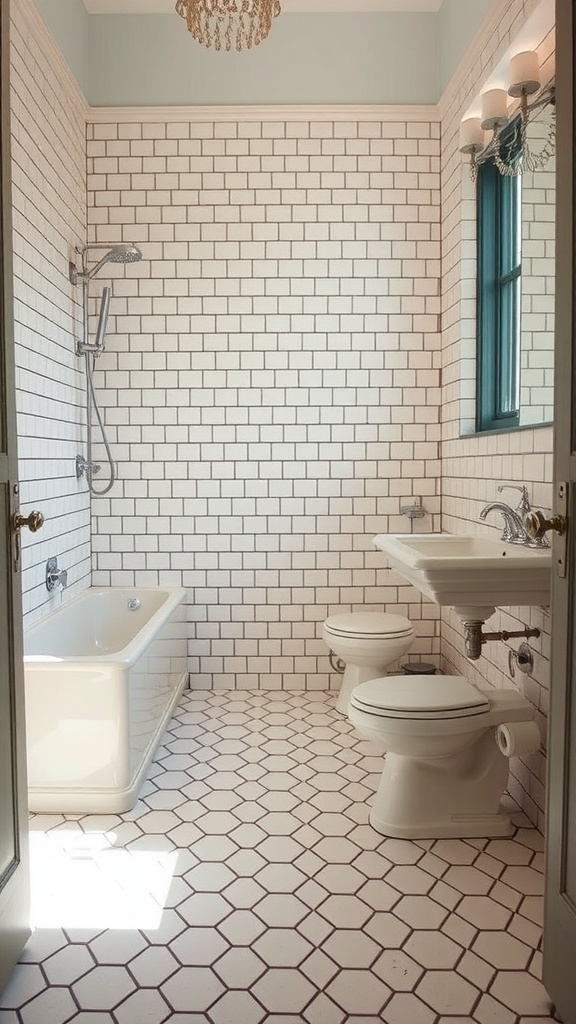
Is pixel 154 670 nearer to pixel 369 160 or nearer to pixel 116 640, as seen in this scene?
pixel 116 640

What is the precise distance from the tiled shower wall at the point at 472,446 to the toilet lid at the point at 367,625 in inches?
12.8

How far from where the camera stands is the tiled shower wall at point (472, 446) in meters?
2.51

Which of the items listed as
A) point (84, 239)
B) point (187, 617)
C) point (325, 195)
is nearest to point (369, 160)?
point (325, 195)

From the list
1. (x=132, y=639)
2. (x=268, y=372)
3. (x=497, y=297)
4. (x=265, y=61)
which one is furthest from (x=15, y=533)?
(x=265, y=61)

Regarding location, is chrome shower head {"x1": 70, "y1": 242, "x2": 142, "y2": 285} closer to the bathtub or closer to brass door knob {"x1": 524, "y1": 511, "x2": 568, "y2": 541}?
the bathtub

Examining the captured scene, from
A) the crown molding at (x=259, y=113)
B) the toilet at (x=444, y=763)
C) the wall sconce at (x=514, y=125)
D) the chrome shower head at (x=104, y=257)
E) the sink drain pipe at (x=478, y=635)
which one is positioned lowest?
the toilet at (x=444, y=763)

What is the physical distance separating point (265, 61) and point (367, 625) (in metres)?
2.74

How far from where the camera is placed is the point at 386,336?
3.93 meters

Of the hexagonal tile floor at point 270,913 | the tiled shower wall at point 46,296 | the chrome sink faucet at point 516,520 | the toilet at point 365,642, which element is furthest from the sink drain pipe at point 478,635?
the tiled shower wall at point 46,296

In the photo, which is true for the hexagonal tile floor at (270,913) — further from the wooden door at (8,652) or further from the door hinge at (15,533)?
the door hinge at (15,533)

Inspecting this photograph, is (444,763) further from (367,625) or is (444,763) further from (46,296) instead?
(46,296)

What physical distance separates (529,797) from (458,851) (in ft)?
1.09

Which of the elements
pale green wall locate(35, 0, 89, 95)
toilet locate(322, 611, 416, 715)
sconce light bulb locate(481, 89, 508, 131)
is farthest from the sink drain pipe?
pale green wall locate(35, 0, 89, 95)

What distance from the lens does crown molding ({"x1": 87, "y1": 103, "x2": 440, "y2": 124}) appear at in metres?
3.81
